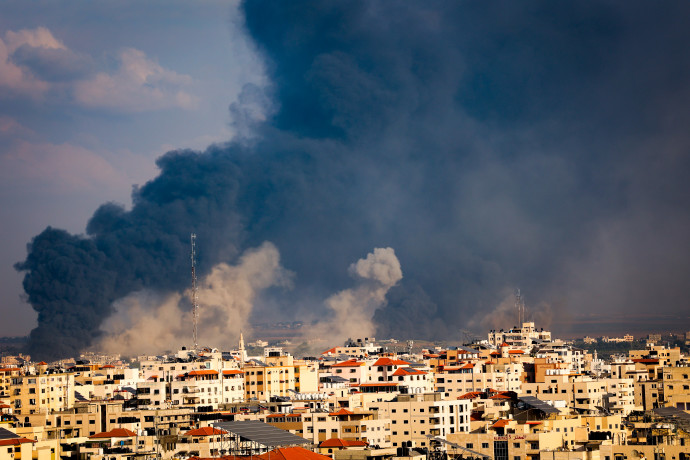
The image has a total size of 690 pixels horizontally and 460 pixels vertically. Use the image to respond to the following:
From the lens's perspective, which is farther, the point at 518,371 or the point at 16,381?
the point at 518,371

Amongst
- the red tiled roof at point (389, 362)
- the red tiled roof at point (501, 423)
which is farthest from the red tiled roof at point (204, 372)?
the red tiled roof at point (501, 423)

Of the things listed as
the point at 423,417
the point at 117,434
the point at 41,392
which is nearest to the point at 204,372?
the point at 41,392

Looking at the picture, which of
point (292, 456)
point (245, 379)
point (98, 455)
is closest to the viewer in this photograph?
point (292, 456)

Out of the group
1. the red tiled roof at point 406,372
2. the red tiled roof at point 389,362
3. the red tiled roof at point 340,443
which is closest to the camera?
the red tiled roof at point 340,443

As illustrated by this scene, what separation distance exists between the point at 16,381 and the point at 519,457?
36.1 metres

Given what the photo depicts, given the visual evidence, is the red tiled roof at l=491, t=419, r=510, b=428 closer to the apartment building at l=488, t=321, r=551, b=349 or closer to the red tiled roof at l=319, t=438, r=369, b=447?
→ the red tiled roof at l=319, t=438, r=369, b=447

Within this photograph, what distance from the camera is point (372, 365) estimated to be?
94.2 m

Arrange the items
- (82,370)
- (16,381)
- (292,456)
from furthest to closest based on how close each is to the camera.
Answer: (82,370) → (16,381) → (292,456)

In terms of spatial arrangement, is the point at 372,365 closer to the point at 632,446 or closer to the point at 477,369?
the point at 477,369

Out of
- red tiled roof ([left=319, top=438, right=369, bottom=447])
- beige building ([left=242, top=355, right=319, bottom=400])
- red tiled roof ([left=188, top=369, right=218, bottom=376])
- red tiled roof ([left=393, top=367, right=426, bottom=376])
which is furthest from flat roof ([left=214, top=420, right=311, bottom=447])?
beige building ([left=242, top=355, right=319, bottom=400])

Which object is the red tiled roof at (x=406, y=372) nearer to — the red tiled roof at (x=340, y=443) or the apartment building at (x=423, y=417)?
the apartment building at (x=423, y=417)

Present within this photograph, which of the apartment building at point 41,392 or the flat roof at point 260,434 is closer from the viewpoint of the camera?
the flat roof at point 260,434

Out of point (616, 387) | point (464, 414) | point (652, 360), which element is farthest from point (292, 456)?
point (652, 360)

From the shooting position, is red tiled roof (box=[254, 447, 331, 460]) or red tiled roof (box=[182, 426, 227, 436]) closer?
red tiled roof (box=[254, 447, 331, 460])
